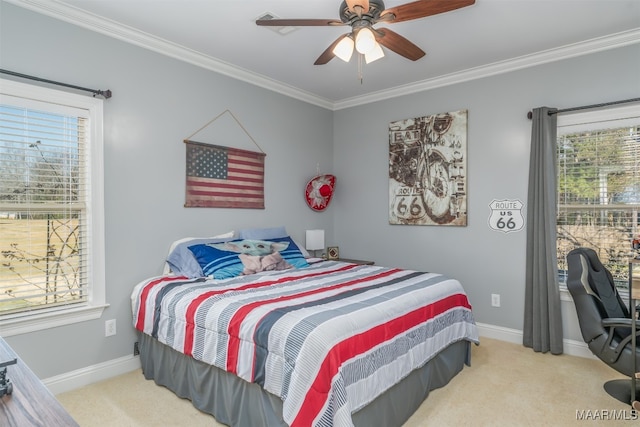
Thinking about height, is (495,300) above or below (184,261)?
below

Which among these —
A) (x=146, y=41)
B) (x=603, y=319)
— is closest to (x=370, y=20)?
(x=146, y=41)

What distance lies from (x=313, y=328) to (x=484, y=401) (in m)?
1.46

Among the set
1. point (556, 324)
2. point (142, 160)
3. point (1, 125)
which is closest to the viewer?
point (1, 125)

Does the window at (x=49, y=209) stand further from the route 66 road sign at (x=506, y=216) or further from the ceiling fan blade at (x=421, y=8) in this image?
the route 66 road sign at (x=506, y=216)

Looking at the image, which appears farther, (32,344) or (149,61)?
(149,61)

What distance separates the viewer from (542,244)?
130 inches

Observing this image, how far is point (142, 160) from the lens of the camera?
3023 millimetres

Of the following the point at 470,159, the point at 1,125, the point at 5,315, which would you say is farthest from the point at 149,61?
the point at 470,159

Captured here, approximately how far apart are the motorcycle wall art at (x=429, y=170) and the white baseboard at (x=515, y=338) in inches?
42.4

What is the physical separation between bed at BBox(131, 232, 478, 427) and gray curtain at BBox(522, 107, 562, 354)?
86cm

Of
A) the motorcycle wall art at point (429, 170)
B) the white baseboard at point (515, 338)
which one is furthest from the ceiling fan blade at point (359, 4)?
the white baseboard at point (515, 338)

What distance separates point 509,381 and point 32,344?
331 centimetres

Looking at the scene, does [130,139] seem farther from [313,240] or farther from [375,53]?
[313,240]

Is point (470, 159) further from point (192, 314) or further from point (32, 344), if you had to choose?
point (32, 344)
